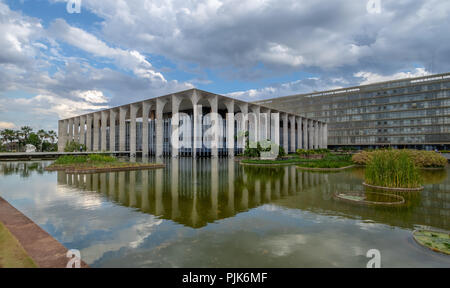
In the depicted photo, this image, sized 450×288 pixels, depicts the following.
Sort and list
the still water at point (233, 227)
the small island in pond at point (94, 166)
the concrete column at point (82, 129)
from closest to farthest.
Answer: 1. the still water at point (233, 227)
2. the small island in pond at point (94, 166)
3. the concrete column at point (82, 129)

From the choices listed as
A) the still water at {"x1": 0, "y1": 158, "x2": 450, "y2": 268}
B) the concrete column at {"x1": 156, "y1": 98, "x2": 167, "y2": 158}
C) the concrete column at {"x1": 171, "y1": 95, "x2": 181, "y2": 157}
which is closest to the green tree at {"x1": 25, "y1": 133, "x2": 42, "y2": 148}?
the concrete column at {"x1": 156, "y1": 98, "x2": 167, "y2": 158}

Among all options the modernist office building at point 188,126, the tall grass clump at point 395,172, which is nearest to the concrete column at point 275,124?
the modernist office building at point 188,126

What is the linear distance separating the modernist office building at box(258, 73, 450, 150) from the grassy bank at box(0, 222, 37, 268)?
89640 millimetres

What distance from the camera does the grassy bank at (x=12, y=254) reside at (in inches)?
164

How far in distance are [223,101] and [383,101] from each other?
6563 centimetres

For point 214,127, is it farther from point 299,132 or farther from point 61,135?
point 61,135

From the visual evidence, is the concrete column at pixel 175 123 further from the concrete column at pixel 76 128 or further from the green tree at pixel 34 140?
the green tree at pixel 34 140

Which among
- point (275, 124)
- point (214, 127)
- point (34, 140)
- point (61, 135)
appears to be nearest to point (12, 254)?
point (214, 127)

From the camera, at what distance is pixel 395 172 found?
12.6 m

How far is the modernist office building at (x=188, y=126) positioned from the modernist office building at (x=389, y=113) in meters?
23.2

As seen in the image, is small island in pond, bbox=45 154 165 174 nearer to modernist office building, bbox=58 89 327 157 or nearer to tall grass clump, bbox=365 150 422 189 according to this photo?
tall grass clump, bbox=365 150 422 189

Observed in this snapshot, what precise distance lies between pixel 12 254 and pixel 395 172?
51.5ft

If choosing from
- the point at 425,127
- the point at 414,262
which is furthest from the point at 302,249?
the point at 425,127

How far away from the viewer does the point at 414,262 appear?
4488 millimetres
